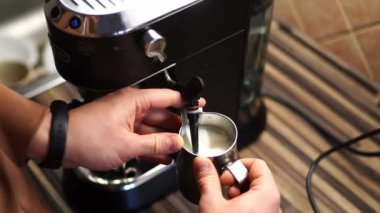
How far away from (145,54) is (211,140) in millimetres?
131

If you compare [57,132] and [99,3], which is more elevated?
[99,3]

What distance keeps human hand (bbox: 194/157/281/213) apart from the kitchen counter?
0.21m

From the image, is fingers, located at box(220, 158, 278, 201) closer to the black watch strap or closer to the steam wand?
the steam wand

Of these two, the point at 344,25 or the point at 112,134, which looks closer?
the point at 112,134

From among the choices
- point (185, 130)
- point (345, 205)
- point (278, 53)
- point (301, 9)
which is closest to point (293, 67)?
point (278, 53)

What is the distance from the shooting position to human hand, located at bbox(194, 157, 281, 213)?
531 millimetres

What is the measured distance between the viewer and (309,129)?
849 millimetres

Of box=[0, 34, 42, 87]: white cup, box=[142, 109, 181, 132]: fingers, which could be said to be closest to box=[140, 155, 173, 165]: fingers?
box=[142, 109, 181, 132]: fingers

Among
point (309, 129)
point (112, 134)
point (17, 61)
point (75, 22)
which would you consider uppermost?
point (75, 22)

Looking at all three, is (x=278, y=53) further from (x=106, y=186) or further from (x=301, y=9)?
(x=106, y=186)

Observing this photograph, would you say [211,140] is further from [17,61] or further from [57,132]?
[17,61]

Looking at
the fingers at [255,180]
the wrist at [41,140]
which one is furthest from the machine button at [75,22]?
the fingers at [255,180]

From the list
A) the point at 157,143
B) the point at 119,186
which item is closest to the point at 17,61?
the point at 119,186

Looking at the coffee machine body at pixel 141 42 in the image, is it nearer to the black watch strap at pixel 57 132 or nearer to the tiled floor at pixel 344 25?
the black watch strap at pixel 57 132
